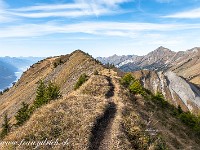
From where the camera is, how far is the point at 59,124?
38.2 m

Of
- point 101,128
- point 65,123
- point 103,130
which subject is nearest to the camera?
point 65,123

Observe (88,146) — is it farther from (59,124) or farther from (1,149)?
(1,149)

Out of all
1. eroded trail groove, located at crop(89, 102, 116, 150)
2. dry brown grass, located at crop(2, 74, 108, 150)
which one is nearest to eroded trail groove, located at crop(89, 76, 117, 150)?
eroded trail groove, located at crop(89, 102, 116, 150)

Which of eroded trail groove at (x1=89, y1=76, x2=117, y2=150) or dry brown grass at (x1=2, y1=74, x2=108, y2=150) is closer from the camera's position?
dry brown grass at (x1=2, y1=74, x2=108, y2=150)

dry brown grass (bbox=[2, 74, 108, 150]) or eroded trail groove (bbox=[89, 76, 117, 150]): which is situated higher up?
dry brown grass (bbox=[2, 74, 108, 150])

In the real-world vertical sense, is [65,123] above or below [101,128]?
above

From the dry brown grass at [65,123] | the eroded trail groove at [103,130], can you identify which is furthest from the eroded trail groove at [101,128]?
the dry brown grass at [65,123]

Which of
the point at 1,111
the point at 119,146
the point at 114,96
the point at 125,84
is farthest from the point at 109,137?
the point at 1,111

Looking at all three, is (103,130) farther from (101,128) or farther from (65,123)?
(65,123)

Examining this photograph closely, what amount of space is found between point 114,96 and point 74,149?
27684 millimetres

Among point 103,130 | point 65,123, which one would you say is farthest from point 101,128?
point 65,123

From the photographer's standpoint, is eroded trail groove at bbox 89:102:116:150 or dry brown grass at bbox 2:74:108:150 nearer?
dry brown grass at bbox 2:74:108:150

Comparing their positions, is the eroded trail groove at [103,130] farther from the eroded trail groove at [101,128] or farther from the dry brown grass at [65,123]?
the dry brown grass at [65,123]

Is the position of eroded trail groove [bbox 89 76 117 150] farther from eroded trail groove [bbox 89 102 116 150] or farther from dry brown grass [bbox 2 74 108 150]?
dry brown grass [bbox 2 74 108 150]
